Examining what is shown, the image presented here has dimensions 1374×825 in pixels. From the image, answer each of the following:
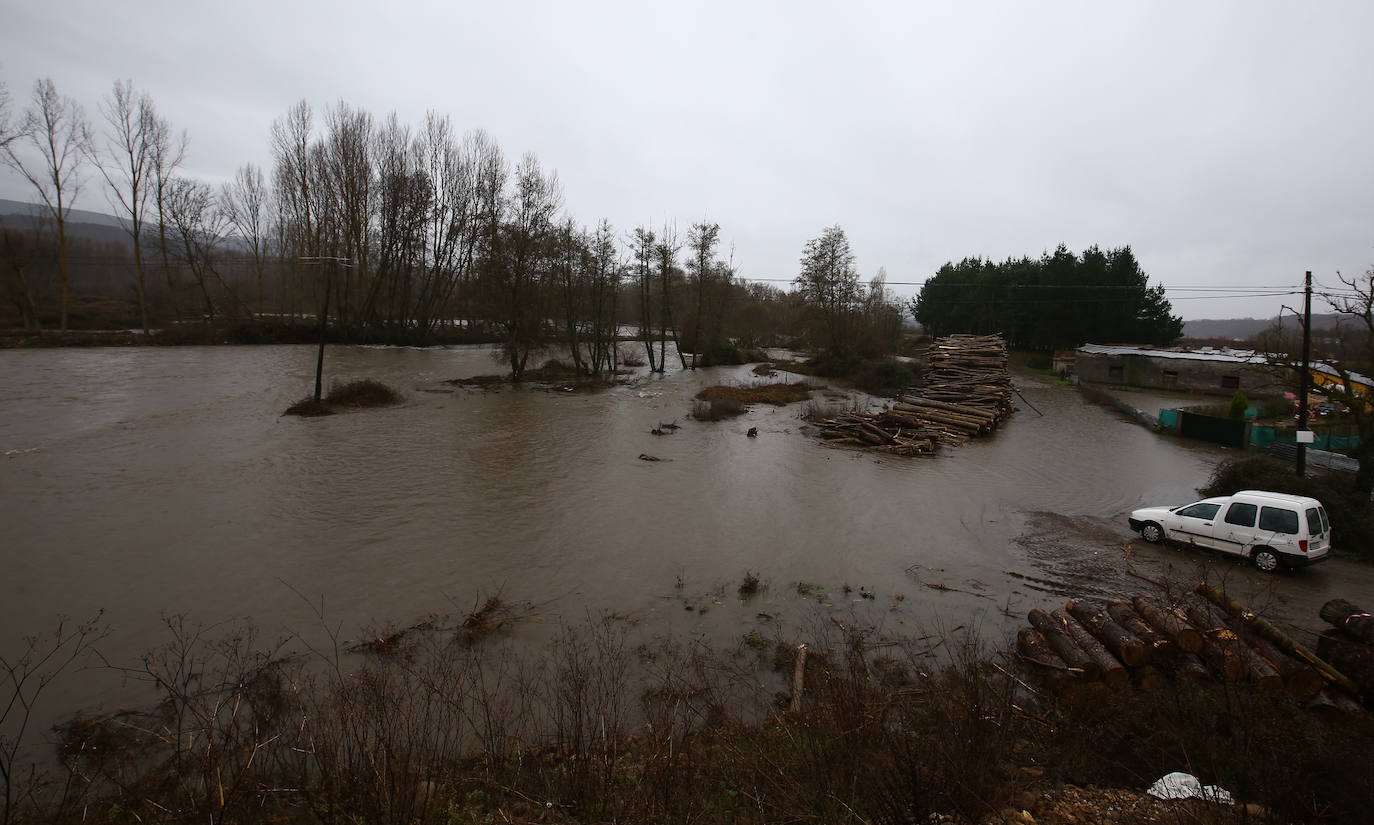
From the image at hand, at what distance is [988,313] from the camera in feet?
197

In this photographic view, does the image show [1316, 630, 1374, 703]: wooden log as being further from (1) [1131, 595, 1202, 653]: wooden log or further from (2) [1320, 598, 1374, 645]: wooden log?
(1) [1131, 595, 1202, 653]: wooden log

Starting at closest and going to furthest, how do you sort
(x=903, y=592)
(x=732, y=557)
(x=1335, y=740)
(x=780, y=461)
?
(x=1335, y=740) → (x=903, y=592) → (x=732, y=557) → (x=780, y=461)

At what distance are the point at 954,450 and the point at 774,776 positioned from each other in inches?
791

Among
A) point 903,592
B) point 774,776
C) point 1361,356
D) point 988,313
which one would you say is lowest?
point 903,592

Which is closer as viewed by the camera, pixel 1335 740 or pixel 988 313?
pixel 1335 740

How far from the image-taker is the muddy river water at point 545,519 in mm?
10047

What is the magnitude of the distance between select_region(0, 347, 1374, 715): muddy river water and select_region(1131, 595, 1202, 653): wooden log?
6.42 ft

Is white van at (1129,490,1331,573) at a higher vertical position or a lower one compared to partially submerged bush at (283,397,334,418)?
lower

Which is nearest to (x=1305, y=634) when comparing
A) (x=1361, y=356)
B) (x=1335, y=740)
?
(x=1335, y=740)

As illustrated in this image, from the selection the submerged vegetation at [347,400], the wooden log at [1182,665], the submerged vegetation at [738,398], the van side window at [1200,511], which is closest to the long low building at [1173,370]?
the submerged vegetation at [738,398]

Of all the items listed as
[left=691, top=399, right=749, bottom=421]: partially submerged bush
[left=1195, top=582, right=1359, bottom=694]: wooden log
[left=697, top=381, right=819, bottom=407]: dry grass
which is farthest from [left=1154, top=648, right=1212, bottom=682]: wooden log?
[left=697, top=381, right=819, bottom=407]: dry grass

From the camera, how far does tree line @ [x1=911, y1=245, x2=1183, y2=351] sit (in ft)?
165

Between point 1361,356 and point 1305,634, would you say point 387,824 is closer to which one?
point 1305,634

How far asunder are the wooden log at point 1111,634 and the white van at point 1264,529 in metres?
5.12
